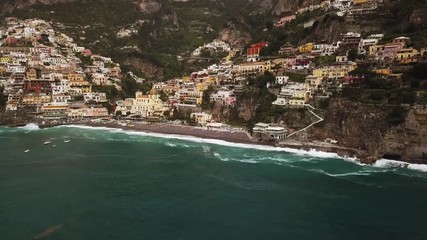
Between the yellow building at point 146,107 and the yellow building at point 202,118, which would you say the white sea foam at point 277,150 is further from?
the yellow building at point 146,107

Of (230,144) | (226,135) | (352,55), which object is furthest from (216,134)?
(352,55)

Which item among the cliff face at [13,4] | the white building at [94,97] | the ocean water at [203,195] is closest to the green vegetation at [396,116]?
the ocean water at [203,195]

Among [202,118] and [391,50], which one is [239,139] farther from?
[391,50]

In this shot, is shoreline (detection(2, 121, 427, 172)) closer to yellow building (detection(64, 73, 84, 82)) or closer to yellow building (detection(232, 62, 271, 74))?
yellow building (detection(64, 73, 84, 82))

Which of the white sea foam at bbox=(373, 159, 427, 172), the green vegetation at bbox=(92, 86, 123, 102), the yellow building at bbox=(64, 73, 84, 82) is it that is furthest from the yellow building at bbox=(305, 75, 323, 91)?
the yellow building at bbox=(64, 73, 84, 82)

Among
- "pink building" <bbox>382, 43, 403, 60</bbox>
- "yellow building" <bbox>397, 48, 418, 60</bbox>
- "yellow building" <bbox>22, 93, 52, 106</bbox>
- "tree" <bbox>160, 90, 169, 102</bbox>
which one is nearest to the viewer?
"yellow building" <bbox>397, 48, 418, 60</bbox>

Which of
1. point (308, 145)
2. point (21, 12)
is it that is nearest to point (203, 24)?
point (21, 12)

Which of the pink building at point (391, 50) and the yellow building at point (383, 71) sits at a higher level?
the pink building at point (391, 50)
